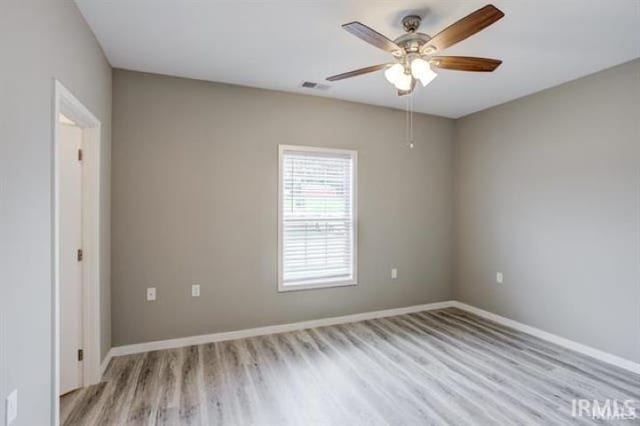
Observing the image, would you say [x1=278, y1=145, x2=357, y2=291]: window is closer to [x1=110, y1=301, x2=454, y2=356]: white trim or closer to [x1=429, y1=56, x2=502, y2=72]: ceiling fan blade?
[x1=110, y1=301, x2=454, y2=356]: white trim

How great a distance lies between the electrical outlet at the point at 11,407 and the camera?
130 centimetres

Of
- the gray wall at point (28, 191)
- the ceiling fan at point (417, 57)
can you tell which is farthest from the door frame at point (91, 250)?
the ceiling fan at point (417, 57)

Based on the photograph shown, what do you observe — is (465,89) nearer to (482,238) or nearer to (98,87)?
(482,238)

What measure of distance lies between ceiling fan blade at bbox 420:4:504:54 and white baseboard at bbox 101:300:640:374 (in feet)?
10.0

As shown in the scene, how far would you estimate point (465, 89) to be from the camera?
3.56m

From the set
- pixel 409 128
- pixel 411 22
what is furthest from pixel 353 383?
pixel 409 128

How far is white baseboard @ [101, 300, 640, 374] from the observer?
2986 millimetres

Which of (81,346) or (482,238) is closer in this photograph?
(81,346)

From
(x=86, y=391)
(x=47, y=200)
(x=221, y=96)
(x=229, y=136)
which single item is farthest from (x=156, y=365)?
(x=221, y=96)

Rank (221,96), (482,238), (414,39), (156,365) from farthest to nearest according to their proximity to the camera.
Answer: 1. (482,238)
2. (221,96)
3. (156,365)
4. (414,39)

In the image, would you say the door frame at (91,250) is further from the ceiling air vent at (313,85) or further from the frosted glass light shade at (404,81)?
the frosted glass light shade at (404,81)

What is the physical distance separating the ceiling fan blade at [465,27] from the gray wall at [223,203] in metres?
1.98

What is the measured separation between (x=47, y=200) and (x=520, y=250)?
4.40 metres

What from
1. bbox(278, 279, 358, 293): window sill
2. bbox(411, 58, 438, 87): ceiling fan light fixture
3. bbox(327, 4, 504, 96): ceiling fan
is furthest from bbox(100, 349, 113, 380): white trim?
bbox(411, 58, 438, 87): ceiling fan light fixture
